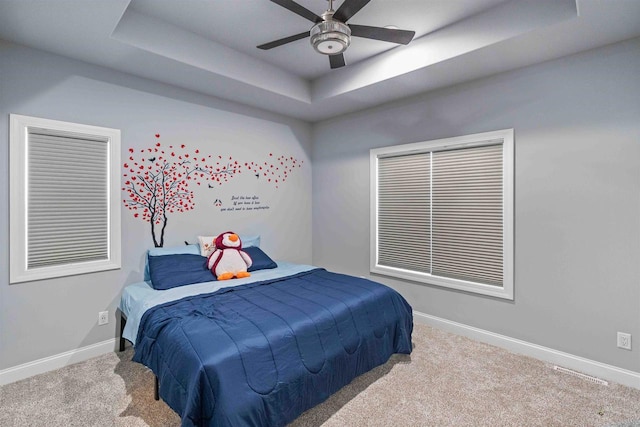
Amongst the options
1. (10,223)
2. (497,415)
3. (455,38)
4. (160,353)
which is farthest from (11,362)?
(455,38)

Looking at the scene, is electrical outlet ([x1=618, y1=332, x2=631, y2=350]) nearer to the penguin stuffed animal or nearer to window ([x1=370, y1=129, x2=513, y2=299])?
window ([x1=370, y1=129, x2=513, y2=299])

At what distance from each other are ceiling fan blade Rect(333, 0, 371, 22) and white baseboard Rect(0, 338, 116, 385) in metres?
3.24

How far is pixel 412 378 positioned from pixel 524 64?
2.81 meters

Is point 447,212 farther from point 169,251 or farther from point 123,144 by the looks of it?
point 123,144

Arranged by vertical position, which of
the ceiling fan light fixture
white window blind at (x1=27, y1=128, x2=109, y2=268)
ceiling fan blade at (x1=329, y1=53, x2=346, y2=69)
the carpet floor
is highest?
ceiling fan blade at (x1=329, y1=53, x2=346, y2=69)

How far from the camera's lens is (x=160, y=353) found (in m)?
1.85

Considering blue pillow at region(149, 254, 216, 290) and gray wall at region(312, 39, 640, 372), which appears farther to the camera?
blue pillow at region(149, 254, 216, 290)

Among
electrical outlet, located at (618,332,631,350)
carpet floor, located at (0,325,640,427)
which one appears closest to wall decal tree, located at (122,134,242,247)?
carpet floor, located at (0,325,640,427)

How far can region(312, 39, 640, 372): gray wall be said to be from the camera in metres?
2.36

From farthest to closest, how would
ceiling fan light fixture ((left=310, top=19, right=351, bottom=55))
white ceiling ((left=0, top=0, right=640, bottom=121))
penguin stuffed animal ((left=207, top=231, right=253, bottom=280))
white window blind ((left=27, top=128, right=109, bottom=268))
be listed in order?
penguin stuffed animal ((left=207, top=231, right=253, bottom=280)), white window blind ((left=27, top=128, right=109, bottom=268)), white ceiling ((left=0, top=0, right=640, bottom=121)), ceiling fan light fixture ((left=310, top=19, right=351, bottom=55))

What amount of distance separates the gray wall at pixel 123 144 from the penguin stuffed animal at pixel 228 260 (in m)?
0.53

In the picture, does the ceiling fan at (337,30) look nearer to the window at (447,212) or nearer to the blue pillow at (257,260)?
the window at (447,212)

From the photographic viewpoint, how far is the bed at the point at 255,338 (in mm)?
1552

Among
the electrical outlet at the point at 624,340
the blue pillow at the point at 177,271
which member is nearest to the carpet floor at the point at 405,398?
the electrical outlet at the point at 624,340
